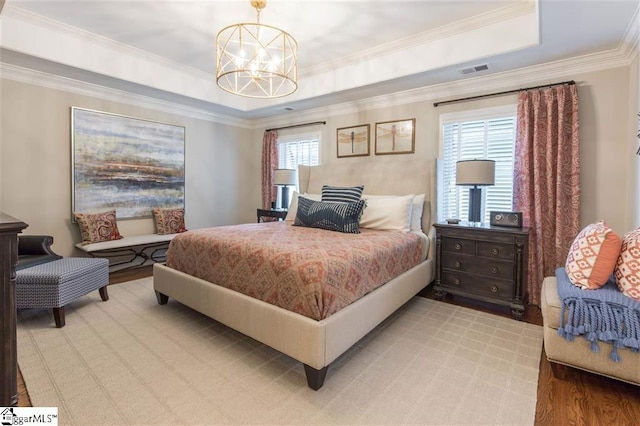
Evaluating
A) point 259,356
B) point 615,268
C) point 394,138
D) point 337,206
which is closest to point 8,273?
point 259,356

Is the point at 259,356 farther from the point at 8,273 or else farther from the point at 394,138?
the point at 394,138

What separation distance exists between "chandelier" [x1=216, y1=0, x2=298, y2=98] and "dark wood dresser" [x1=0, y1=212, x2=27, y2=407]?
1.63 m

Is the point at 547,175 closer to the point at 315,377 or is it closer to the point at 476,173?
the point at 476,173

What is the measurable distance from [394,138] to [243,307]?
123 inches

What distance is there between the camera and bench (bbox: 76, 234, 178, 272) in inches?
153

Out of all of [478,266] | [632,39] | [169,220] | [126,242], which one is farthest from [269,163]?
[632,39]

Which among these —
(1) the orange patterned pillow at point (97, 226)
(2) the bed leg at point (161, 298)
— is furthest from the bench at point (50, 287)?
(1) the orange patterned pillow at point (97, 226)

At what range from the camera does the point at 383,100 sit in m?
4.40

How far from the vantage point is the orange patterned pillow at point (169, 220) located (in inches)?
187

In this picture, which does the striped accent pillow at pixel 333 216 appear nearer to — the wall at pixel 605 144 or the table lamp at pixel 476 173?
the table lamp at pixel 476 173

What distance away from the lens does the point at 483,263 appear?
3.10 m

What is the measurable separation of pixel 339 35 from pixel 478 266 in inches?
109

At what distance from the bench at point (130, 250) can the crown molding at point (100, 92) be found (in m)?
1.93

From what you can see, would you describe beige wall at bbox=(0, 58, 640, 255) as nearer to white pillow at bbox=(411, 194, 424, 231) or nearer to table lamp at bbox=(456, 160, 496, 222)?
white pillow at bbox=(411, 194, 424, 231)
